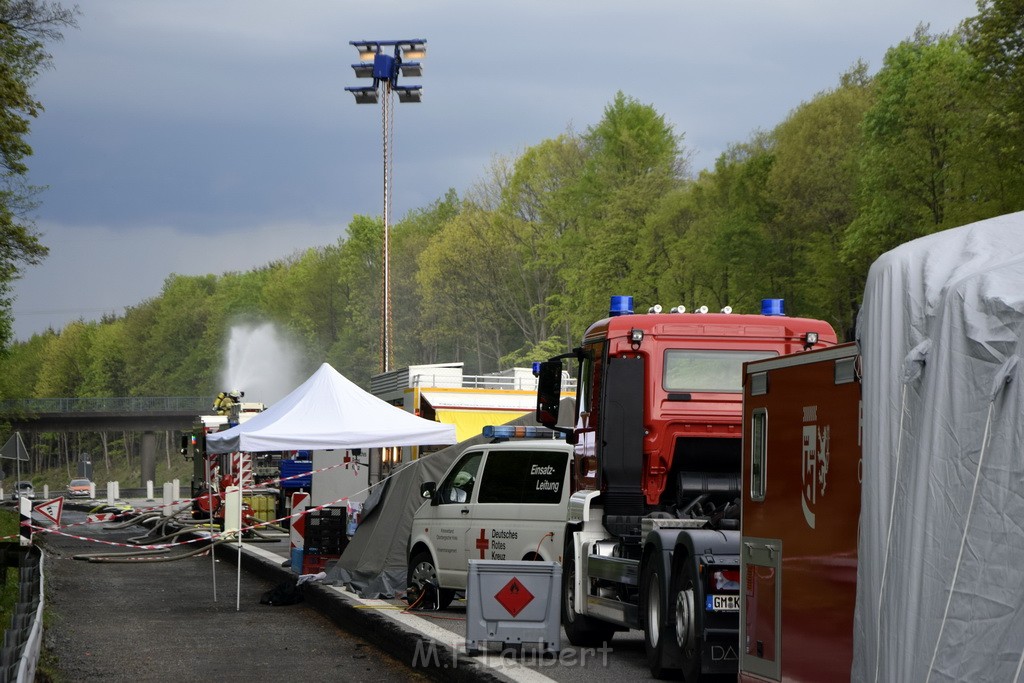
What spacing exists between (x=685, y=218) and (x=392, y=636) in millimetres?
45682

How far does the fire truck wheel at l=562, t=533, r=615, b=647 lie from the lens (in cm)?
1382

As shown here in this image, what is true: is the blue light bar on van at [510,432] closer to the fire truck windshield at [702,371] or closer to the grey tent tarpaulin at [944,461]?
the fire truck windshield at [702,371]

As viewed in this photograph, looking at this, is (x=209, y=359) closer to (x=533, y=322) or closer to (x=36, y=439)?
(x=36, y=439)

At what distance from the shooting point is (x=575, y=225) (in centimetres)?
6931

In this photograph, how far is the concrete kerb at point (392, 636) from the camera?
1116 cm

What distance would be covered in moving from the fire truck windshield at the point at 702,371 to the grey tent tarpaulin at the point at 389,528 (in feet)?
18.2

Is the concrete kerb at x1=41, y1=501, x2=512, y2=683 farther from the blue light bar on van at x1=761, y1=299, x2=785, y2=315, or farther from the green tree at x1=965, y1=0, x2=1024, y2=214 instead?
the green tree at x1=965, y1=0, x2=1024, y2=214

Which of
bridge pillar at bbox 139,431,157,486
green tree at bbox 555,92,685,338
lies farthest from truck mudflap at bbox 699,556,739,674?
bridge pillar at bbox 139,431,157,486

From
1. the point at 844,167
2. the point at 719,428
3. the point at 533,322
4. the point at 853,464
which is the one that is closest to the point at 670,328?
the point at 719,428

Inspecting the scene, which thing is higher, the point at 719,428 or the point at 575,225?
the point at 575,225

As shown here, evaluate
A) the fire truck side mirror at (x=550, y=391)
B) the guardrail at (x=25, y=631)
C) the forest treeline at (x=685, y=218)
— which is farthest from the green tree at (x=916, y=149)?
the guardrail at (x=25, y=631)

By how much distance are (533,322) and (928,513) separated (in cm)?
7280

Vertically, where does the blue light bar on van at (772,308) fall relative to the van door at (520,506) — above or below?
above

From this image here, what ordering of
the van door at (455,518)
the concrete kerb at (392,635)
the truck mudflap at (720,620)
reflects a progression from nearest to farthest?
the truck mudflap at (720,620) < the concrete kerb at (392,635) < the van door at (455,518)
